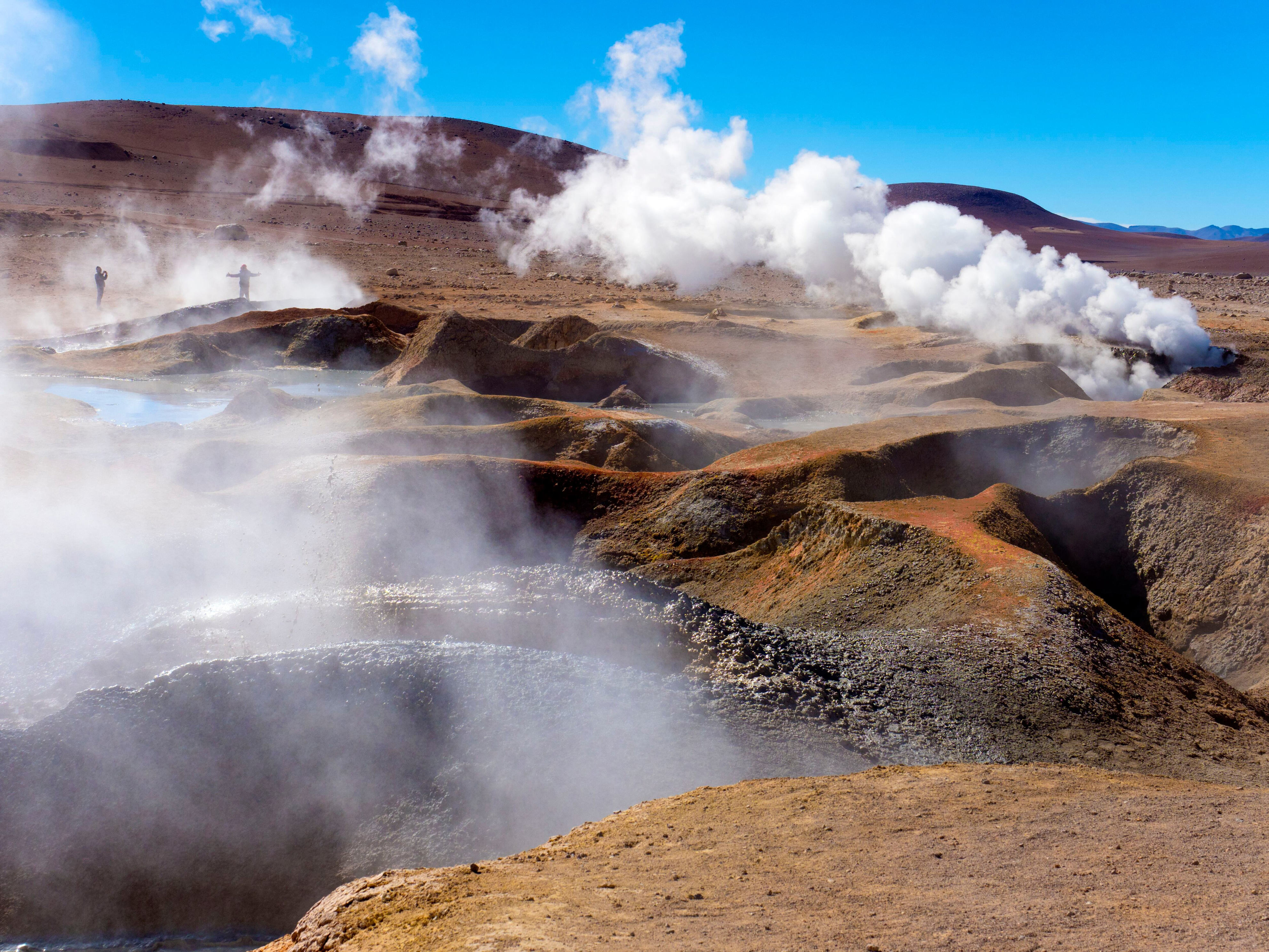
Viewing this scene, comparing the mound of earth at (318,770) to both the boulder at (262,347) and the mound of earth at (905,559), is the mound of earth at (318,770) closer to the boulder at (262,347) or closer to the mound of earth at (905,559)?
the mound of earth at (905,559)

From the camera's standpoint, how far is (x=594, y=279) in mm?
43312

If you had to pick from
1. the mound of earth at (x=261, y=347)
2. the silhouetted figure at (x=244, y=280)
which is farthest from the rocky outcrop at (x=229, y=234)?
the mound of earth at (x=261, y=347)

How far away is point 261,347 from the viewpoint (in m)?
23.0

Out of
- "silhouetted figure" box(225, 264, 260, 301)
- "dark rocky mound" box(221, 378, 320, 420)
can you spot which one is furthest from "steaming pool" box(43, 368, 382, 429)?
"silhouetted figure" box(225, 264, 260, 301)

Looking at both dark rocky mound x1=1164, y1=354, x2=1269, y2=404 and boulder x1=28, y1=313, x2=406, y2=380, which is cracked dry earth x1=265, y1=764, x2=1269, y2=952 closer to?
dark rocky mound x1=1164, y1=354, x2=1269, y2=404

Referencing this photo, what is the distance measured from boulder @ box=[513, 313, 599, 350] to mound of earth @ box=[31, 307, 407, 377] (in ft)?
11.7

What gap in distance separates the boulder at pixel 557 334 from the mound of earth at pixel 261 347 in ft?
11.7

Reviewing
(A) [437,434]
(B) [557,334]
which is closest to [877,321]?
(B) [557,334]

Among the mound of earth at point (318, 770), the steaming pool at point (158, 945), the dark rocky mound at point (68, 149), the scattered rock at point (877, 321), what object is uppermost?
the dark rocky mound at point (68, 149)

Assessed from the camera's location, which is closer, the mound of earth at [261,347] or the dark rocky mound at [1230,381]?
the dark rocky mound at [1230,381]

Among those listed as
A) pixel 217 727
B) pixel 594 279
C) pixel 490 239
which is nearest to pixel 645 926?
pixel 217 727

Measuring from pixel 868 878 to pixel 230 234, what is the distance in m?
42.8

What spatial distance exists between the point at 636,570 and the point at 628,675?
3506mm

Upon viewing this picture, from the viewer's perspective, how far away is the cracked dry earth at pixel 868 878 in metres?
3.18
